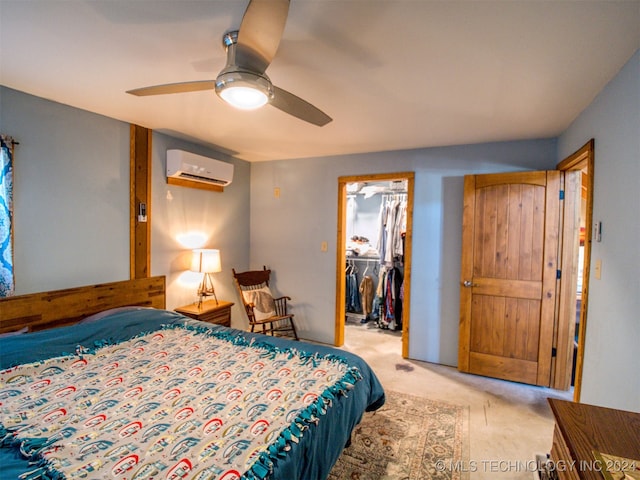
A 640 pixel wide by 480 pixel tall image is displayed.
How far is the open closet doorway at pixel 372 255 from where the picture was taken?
3838 millimetres

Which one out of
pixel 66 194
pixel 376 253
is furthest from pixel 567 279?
pixel 66 194

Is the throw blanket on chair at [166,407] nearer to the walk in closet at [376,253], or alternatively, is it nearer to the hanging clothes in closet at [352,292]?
the walk in closet at [376,253]

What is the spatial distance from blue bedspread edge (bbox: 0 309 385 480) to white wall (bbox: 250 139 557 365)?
1.67 meters

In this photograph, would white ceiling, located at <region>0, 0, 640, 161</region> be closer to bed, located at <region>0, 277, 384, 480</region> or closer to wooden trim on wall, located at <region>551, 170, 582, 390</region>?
wooden trim on wall, located at <region>551, 170, 582, 390</region>

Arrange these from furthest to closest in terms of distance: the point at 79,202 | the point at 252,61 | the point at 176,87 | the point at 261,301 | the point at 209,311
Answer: the point at 261,301 < the point at 209,311 < the point at 79,202 < the point at 176,87 < the point at 252,61

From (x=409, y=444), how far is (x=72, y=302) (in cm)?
264

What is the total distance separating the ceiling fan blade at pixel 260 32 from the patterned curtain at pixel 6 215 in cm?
183

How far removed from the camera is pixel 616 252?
66.2 inches

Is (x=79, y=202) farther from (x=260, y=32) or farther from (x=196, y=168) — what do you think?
(x=260, y=32)

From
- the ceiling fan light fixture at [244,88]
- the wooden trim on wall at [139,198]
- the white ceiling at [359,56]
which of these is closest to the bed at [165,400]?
the wooden trim on wall at [139,198]

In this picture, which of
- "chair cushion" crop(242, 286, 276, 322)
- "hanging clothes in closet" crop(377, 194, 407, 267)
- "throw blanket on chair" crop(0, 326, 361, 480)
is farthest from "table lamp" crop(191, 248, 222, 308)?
"hanging clothes in closet" crop(377, 194, 407, 267)

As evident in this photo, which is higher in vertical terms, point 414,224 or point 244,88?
point 244,88

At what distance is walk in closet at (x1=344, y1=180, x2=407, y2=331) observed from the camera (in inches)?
180

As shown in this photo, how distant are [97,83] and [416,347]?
365 cm
